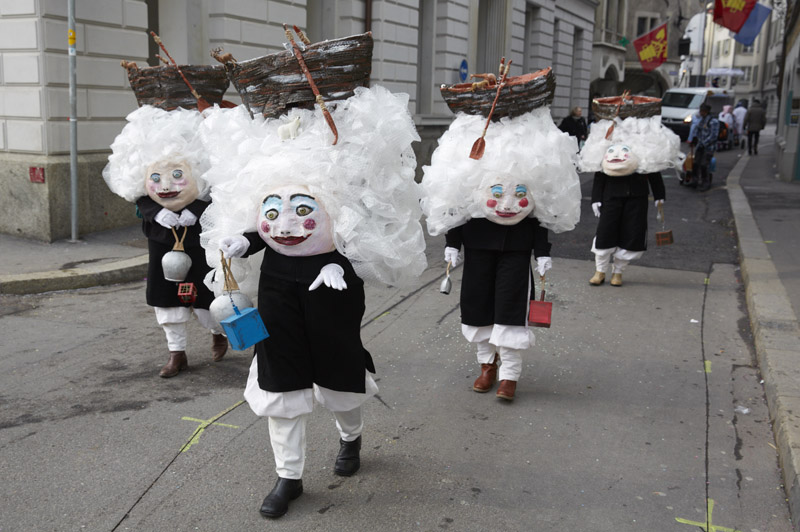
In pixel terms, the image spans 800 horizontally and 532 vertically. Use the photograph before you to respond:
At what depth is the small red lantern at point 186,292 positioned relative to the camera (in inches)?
190

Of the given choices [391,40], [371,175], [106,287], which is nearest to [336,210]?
[371,175]

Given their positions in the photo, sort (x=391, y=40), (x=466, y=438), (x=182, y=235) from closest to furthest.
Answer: (x=466, y=438), (x=182, y=235), (x=391, y=40)

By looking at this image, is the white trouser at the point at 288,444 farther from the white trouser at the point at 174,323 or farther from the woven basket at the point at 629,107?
the woven basket at the point at 629,107

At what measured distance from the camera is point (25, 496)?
3373 millimetres

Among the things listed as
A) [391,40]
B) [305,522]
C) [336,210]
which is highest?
[391,40]

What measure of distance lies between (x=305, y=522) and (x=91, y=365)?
261 cm

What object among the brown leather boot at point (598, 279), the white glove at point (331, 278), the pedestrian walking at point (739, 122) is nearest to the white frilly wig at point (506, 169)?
the white glove at point (331, 278)

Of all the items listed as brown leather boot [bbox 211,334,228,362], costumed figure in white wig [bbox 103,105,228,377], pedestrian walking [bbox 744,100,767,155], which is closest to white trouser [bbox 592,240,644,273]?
brown leather boot [bbox 211,334,228,362]

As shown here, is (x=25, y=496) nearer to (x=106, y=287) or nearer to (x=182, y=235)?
(x=182, y=235)

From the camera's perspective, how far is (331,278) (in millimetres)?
3121

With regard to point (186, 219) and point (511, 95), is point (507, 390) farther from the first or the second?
point (186, 219)

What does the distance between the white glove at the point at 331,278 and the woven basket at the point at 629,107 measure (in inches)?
205

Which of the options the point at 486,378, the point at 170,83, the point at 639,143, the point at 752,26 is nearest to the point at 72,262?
the point at 170,83

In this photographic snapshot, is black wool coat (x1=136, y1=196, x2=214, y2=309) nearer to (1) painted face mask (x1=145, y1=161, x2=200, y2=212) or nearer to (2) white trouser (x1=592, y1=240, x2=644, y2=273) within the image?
(1) painted face mask (x1=145, y1=161, x2=200, y2=212)
